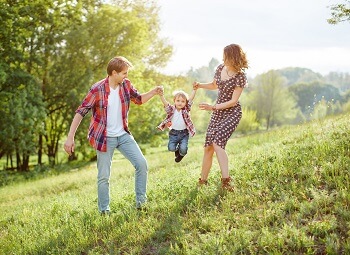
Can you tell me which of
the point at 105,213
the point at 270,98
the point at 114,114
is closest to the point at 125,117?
the point at 114,114

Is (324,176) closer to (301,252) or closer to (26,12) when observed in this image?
(301,252)

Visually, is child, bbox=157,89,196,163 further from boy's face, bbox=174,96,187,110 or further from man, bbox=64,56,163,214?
man, bbox=64,56,163,214

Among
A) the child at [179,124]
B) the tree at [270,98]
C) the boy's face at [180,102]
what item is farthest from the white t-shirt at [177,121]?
the tree at [270,98]

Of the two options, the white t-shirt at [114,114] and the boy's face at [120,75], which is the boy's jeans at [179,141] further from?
the boy's face at [120,75]

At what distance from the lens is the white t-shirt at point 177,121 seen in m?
7.43

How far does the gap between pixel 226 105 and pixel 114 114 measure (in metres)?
1.85

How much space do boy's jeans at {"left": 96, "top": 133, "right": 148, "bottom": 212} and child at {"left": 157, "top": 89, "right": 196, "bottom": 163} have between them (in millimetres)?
1057

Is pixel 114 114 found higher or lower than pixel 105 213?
higher

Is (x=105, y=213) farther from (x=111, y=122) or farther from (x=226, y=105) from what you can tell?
(x=226, y=105)

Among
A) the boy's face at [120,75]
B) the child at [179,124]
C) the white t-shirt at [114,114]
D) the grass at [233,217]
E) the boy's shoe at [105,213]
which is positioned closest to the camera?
the grass at [233,217]

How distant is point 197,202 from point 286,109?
226 ft

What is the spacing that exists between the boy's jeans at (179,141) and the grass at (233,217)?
0.66 m

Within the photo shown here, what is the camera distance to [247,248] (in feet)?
14.7

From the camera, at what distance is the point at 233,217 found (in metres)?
5.28
